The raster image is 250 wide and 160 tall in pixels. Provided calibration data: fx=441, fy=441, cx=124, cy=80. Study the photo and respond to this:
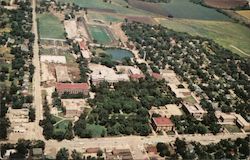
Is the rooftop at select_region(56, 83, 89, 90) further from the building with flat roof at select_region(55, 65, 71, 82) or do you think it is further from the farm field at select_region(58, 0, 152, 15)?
the farm field at select_region(58, 0, 152, 15)

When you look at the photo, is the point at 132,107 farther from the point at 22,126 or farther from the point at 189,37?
the point at 189,37

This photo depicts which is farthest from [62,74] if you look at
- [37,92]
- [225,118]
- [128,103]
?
[225,118]

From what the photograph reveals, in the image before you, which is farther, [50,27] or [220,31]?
[220,31]

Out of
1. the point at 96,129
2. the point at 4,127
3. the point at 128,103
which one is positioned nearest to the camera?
the point at 4,127

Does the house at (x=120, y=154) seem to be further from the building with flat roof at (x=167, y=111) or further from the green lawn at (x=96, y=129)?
the building with flat roof at (x=167, y=111)

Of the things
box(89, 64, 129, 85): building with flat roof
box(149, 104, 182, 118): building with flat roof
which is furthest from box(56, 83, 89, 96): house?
box(149, 104, 182, 118): building with flat roof

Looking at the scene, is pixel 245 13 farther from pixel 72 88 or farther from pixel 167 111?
pixel 72 88
